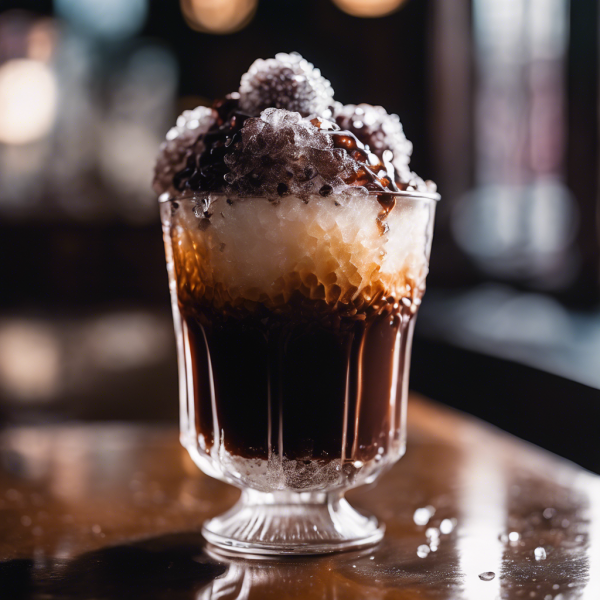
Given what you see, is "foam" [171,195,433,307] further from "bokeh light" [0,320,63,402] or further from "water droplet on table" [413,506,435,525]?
"bokeh light" [0,320,63,402]

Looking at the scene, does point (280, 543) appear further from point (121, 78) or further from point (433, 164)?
point (121, 78)

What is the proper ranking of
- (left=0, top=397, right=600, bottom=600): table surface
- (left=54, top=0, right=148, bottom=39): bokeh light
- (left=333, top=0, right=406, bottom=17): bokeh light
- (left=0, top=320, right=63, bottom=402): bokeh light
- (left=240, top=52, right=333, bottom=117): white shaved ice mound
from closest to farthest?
1. (left=0, top=397, right=600, bottom=600): table surface
2. (left=240, top=52, right=333, bottom=117): white shaved ice mound
3. (left=0, top=320, right=63, bottom=402): bokeh light
4. (left=333, top=0, right=406, bottom=17): bokeh light
5. (left=54, top=0, right=148, bottom=39): bokeh light

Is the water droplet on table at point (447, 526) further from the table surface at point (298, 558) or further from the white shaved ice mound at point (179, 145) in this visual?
the white shaved ice mound at point (179, 145)

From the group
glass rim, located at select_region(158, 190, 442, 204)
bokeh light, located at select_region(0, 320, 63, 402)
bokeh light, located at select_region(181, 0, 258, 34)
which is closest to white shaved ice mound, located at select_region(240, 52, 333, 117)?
glass rim, located at select_region(158, 190, 442, 204)

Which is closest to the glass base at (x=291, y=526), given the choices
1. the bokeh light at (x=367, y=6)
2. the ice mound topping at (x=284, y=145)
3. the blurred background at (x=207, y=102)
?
the ice mound topping at (x=284, y=145)

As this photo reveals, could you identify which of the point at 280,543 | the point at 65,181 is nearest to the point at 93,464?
the point at 280,543

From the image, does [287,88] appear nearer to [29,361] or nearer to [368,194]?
[368,194]
